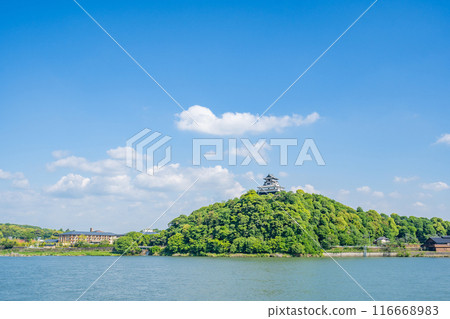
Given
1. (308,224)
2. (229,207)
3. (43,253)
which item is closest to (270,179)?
(229,207)

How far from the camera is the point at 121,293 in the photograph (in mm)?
16672

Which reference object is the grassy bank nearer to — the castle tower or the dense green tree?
the dense green tree

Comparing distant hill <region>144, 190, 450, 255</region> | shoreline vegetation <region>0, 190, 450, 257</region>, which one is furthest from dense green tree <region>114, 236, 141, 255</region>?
distant hill <region>144, 190, 450, 255</region>

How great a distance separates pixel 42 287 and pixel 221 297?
32.0 ft

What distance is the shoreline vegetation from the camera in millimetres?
47062

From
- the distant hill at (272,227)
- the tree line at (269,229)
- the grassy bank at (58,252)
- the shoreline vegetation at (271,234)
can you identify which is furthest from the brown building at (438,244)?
the grassy bank at (58,252)

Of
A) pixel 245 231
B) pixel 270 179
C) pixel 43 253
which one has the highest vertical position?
pixel 270 179

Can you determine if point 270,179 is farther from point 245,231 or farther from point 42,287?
point 42,287

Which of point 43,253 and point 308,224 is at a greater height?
point 308,224

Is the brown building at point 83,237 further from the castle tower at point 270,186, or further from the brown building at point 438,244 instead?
the brown building at point 438,244

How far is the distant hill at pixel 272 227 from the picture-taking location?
46906 mm

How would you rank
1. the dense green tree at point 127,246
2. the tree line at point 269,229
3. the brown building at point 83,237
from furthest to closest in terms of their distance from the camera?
the brown building at point 83,237 → the dense green tree at point 127,246 → the tree line at point 269,229
